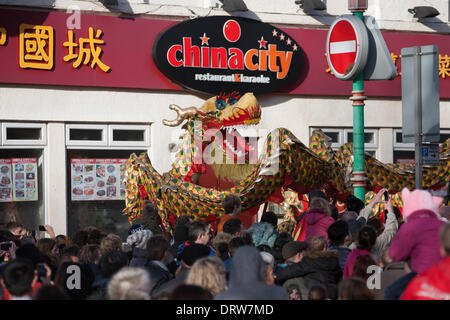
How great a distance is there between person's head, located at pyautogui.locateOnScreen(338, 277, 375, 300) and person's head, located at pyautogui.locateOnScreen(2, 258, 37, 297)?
6.75ft

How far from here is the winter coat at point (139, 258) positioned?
7.35 meters

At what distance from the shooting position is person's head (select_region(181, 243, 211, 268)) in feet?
22.9

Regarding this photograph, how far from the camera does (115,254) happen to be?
6953 millimetres

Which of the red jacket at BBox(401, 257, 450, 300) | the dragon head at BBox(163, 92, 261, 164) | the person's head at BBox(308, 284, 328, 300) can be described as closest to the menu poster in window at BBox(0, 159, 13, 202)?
the dragon head at BBox(163, 92, 261, 164)

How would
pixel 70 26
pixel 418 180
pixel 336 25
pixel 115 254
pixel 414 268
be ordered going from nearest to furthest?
pixel 414 268
pixel 115 254
pixel 418 180
pixel 336 25
pixel 70 26

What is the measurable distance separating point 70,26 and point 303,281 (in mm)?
9102

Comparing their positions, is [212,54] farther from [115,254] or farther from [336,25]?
[115,254]

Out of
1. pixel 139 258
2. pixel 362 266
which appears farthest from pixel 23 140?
pixel 362 266

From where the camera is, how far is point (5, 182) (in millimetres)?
14305

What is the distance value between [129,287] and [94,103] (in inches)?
403

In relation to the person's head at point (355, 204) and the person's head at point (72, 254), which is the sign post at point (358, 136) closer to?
the person's head at point (355, 204)

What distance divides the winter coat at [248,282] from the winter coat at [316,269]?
1.78 meters

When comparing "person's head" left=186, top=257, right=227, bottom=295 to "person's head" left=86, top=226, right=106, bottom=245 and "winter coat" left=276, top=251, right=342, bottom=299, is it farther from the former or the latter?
"person's head" left=86, top=226, right=106, bottom=245

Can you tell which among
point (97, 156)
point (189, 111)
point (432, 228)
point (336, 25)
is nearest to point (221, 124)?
point (189, 111)
